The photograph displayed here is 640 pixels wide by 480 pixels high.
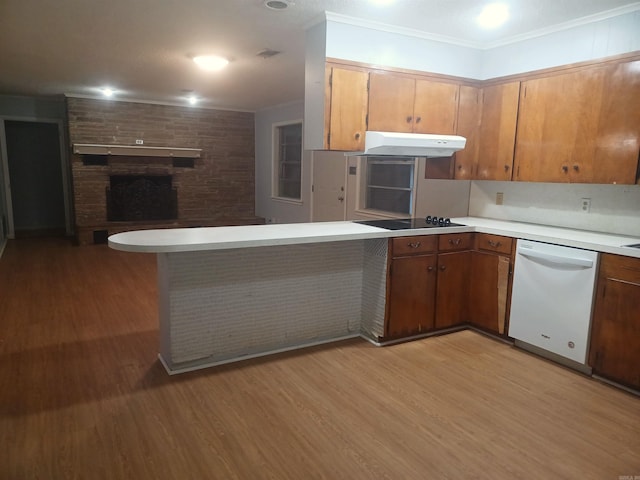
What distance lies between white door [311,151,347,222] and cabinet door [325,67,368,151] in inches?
108

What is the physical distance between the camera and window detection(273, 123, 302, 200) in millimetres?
7541

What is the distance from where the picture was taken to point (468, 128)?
12.5 feet

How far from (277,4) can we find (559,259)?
2.48m

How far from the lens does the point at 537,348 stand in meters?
3.21

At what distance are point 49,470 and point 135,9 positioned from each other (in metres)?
2.79

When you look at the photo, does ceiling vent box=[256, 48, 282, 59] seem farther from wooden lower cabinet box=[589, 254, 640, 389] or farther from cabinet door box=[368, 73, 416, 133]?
wooden lower cabinet box=[589, 254, 640, 389]

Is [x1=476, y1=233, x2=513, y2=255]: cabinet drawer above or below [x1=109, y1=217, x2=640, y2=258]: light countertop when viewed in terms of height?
below

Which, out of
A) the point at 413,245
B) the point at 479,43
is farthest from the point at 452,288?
the point at 479,43

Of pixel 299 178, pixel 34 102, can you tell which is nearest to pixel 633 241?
pixel 299 178

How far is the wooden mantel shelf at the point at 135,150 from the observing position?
6.84m

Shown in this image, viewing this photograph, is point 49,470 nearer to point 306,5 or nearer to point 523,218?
point 306,5

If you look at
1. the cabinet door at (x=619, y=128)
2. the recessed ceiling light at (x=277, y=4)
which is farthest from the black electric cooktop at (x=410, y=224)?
the recessed ceiling light at (x=277, y=4)

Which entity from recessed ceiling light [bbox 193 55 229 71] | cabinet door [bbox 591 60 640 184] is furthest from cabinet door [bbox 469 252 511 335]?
recessed ceiling light [bbox 193 55 229 71]

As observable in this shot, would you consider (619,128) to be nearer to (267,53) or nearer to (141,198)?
(267,53)
